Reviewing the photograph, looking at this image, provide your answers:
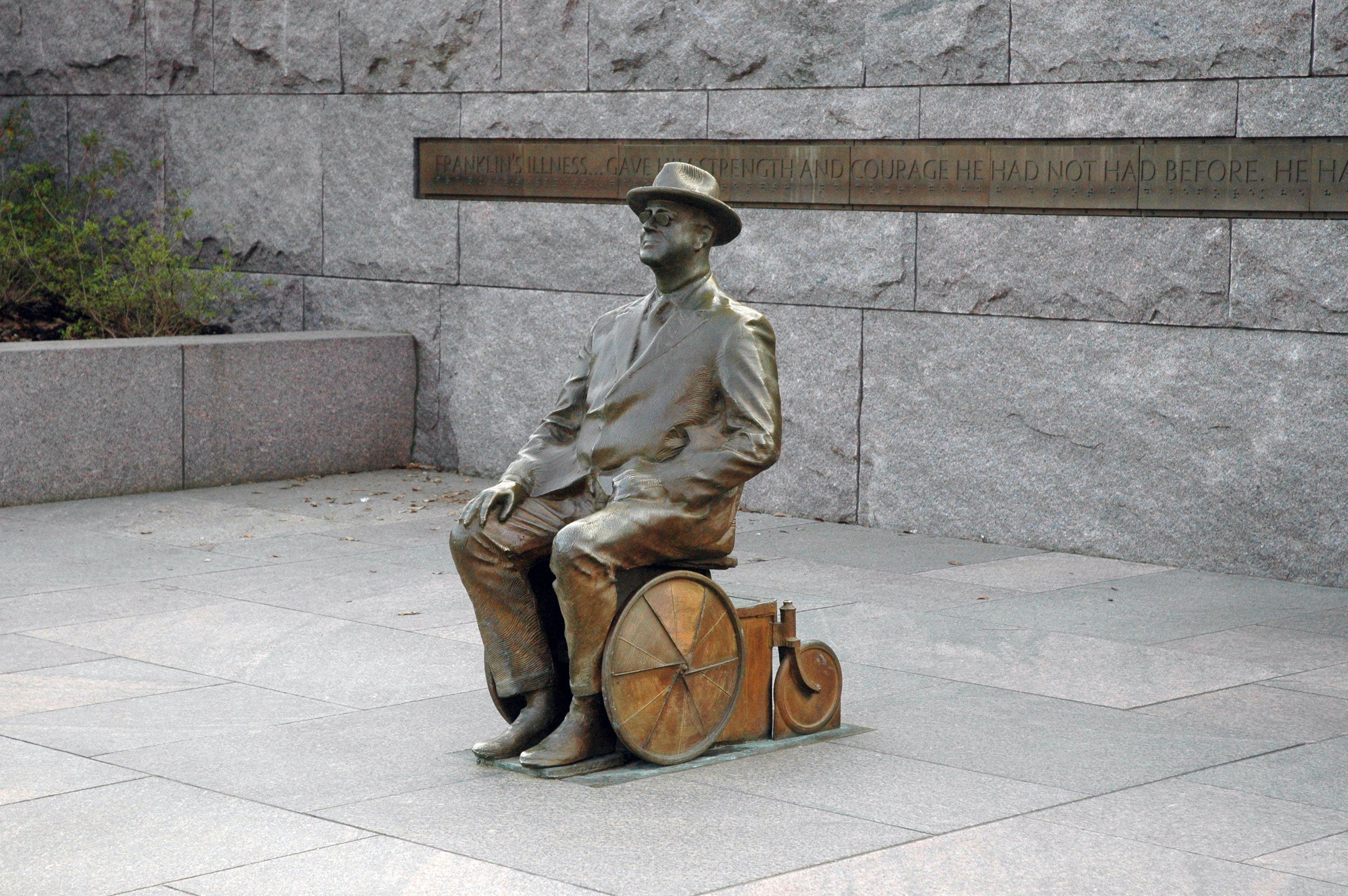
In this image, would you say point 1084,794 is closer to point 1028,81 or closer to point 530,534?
point 530,534

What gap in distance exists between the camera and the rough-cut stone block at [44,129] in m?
13.7

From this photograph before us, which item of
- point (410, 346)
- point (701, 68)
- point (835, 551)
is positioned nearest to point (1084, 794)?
point (835, 551)

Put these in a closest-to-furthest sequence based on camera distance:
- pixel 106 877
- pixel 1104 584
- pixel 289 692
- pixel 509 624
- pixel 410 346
Result: pixel 106 877, pixel 509 624, pixel 289 692, pixel 1104 584, pixel 410 346

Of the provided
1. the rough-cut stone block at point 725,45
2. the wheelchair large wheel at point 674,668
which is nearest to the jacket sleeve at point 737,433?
the wheelchair large wheel at point 674,668

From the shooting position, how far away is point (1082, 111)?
A: 8922 millimetres

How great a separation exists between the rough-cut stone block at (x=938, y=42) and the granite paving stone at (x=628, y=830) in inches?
204

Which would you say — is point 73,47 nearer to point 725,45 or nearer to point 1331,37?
point 725,45

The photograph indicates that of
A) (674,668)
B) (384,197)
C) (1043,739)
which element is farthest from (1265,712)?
(384,197)

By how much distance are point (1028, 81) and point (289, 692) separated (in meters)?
4.96

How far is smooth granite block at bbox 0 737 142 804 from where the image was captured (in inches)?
200

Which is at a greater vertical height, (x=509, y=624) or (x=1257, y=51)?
A: (x=1257, y=51)

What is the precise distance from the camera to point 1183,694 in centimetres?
634

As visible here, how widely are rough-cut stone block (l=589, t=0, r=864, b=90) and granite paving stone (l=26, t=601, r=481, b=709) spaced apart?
4253 millimetres

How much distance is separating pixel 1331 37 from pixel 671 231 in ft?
13.1
